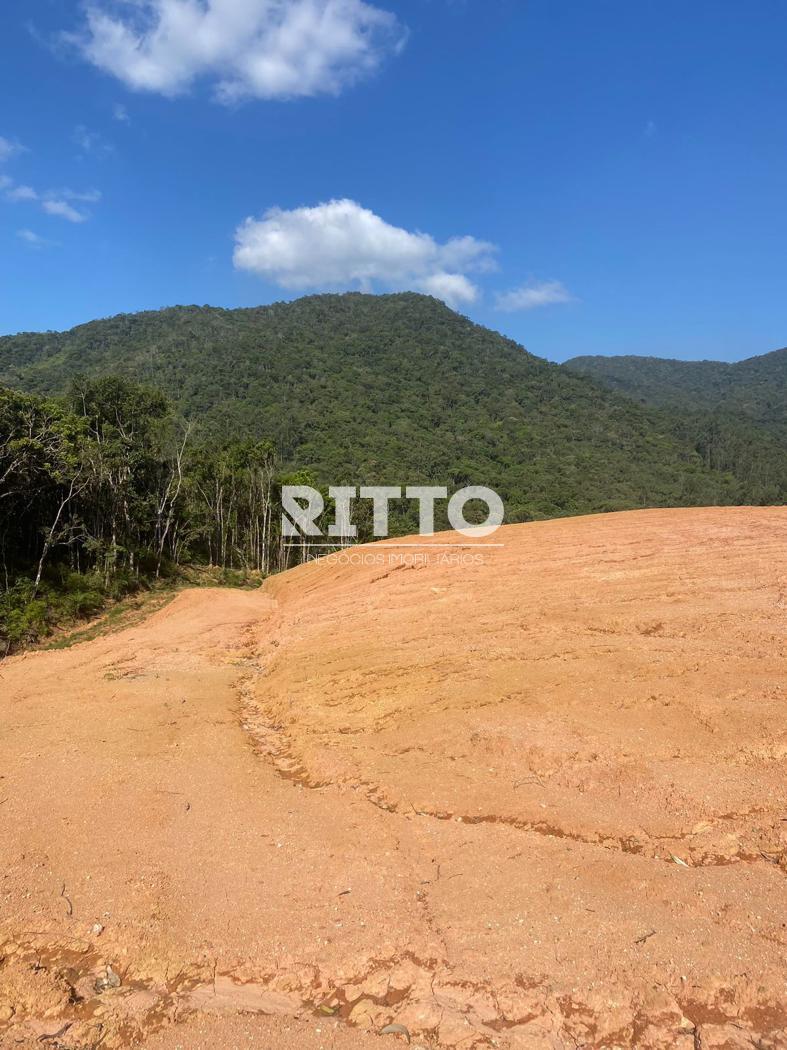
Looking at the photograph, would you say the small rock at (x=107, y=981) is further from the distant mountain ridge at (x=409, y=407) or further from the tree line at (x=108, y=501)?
→ the distant mountain ridge at (x=409, y=407)

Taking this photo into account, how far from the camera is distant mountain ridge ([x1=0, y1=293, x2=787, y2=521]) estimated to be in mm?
60875

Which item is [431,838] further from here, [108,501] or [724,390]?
[724,390]

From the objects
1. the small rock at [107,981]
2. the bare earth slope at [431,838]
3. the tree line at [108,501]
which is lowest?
the small rock at [107,981]

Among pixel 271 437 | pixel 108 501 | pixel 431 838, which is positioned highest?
pixel 271 437

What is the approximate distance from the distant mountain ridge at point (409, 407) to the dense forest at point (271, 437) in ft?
1.32

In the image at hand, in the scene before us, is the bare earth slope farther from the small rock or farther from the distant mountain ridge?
the distant mountain ridge

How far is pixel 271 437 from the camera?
57.2 meters

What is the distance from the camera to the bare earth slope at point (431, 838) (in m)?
2.82

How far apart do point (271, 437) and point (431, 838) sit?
Result: 55.4 meters

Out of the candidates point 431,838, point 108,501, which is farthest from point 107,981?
point 108,501

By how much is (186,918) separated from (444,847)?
1.72 meters

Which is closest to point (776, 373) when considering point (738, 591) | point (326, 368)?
point (326, 368)

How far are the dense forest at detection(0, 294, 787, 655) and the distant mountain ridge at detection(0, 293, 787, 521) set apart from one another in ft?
1.32

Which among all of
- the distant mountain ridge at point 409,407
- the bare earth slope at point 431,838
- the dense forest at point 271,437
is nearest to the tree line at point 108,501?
the dense forest at point 271,437
